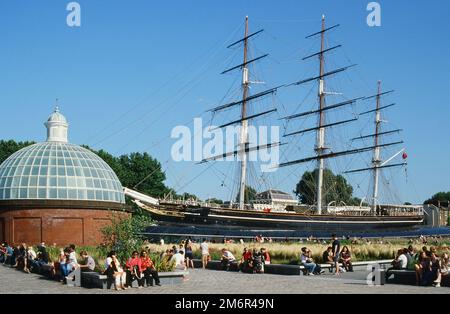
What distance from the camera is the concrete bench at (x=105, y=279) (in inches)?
807

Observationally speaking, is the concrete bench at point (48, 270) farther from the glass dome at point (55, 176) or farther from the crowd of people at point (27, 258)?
the glass dome at point (55, 176)

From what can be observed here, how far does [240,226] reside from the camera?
248ft

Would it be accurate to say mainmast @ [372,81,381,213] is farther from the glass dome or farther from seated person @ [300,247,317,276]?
seated person @ [300,247,317,276]

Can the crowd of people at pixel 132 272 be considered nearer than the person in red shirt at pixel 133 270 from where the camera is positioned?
Yes

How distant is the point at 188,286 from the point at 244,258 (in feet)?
24.3

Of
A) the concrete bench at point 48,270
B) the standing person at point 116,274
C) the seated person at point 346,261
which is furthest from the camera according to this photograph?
the seated person at point 346,261

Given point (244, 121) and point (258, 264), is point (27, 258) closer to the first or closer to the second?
point (258, 264)

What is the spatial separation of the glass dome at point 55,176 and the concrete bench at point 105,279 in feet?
80.0

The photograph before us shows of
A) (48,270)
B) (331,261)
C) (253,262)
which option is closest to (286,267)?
(253,262)

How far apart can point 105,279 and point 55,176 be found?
87.3 ft

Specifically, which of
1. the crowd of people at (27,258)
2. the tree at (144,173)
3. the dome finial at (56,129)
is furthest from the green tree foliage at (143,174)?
the crowd of people at (27,258)

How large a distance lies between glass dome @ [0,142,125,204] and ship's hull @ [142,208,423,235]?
24644mm

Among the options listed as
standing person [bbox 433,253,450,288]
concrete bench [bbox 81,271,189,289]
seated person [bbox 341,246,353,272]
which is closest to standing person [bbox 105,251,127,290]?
concrete bench [bbox 81,271,189,289]
